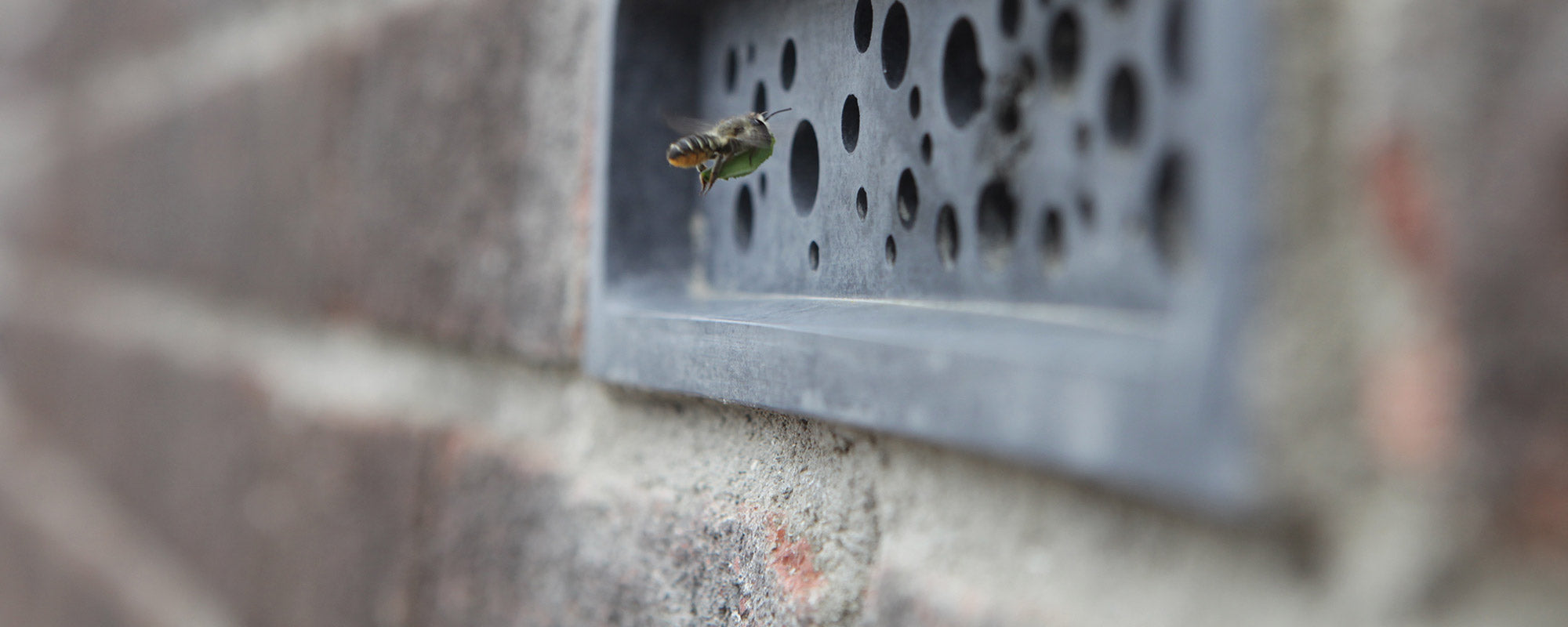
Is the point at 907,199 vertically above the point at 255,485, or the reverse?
the point at 907,199

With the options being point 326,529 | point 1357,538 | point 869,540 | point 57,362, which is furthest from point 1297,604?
point 57,362

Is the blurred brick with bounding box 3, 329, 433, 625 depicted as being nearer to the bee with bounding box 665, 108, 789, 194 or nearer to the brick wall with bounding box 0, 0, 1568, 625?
the brick wall with bounding box 0, 0, 1568, 625

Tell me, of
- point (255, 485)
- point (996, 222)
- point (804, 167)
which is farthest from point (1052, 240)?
point (255, 485)

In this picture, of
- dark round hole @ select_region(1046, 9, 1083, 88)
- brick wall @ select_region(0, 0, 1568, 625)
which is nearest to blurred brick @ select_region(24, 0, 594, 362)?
brick wall @ select_region(0, 0, 1568, 625)

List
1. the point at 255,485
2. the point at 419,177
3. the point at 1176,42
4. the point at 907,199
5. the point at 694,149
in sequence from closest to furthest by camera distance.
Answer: the point at 1176,42 < the point at 907,199 < the point at 694,149 < the point at 419,177 < the point at 255,485

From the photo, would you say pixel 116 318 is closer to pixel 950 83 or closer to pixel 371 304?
pixel 371 304

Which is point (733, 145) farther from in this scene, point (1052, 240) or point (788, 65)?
point (1052, 240)
